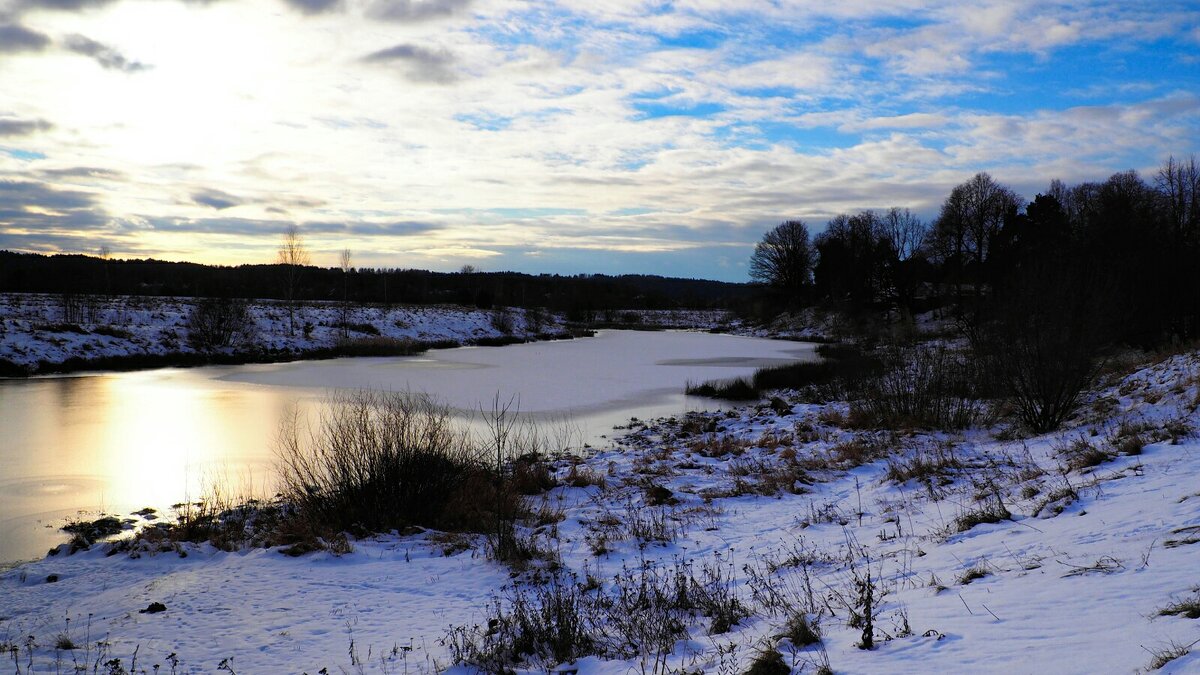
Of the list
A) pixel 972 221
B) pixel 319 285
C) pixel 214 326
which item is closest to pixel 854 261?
pixel 972 221

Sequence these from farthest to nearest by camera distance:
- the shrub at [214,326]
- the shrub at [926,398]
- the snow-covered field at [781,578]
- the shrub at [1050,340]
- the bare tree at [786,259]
Result: the bare tree at [786,259] → the shrub at [214,326] → the shrub at [926,398] → the shrub at [1050,340] → the snow-covered field at [781,578]

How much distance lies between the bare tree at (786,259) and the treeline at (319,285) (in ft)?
46.4

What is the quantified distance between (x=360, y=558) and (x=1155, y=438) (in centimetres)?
997

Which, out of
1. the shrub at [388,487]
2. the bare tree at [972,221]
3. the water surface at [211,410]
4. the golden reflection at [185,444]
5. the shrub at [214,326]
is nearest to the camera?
the shrub at [388,487]

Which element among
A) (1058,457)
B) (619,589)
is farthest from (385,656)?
(1058,457)

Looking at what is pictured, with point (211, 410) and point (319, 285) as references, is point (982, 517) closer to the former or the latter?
point (211, 410)

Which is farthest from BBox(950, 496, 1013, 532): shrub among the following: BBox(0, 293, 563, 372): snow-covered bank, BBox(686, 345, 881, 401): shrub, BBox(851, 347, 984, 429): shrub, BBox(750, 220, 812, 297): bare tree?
BBox(750, 220, 812, 297): bare tree

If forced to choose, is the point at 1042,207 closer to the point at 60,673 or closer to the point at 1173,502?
the point at 1173,502

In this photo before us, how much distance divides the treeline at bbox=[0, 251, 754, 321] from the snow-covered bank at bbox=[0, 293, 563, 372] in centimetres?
672

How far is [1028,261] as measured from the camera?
13.3 metres

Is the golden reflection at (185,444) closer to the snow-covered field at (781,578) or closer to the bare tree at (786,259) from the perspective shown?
the snow-covered field at (781,578)

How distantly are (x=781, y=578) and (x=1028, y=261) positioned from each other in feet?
33.7

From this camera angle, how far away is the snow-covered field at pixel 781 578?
4141 millimetres

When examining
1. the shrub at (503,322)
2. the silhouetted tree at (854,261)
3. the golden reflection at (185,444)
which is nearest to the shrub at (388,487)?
the golden reflection at (185,444)
